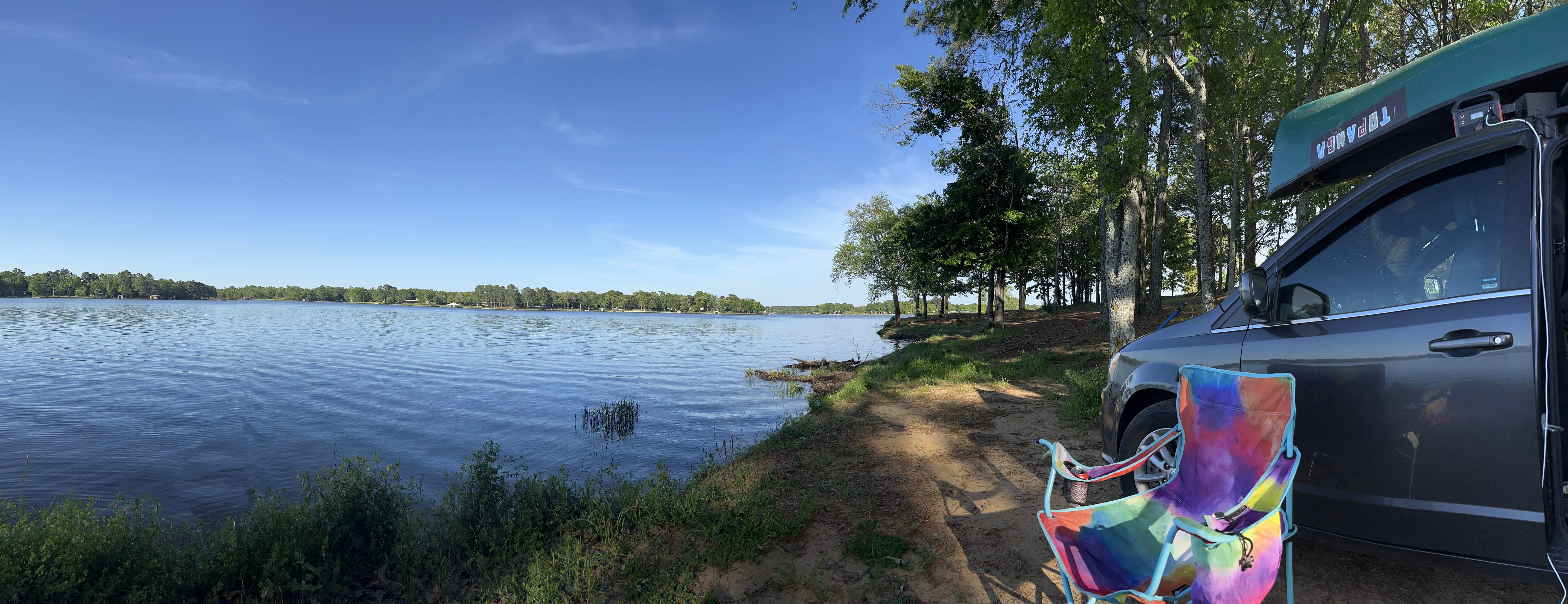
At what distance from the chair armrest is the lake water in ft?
18.7

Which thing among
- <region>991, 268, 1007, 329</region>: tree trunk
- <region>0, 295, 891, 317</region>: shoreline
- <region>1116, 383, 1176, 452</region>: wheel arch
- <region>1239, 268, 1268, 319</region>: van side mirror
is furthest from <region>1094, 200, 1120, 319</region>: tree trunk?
<region>0, 295, 891, 317</region>: shoreline

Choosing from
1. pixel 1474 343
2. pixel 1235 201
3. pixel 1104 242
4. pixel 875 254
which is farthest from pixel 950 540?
pixel 875 254

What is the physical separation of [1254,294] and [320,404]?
16.1 metres

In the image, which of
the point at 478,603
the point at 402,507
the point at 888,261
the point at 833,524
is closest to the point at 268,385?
the point at 402,507

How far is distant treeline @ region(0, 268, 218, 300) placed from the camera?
9244 cm

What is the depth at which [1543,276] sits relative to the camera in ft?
6.96

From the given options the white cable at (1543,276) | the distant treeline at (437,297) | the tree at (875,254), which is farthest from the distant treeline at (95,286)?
the white cable at (1543,276)

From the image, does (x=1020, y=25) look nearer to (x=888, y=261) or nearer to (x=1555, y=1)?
(x=1555, y=1)

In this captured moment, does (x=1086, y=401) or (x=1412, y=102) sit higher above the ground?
(x=1412, y=102)

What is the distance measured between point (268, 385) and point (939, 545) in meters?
18.6

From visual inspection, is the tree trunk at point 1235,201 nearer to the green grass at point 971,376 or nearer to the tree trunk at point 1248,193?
the tree trunk at point 1248,193

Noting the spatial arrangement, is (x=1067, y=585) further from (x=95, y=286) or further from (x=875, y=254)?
(x=95, y=286)

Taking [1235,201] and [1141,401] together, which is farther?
[1235,201]

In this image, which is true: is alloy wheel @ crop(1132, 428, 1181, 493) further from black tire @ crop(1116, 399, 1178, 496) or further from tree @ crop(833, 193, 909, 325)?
tree @ crop(833, 193, 909, 325)
